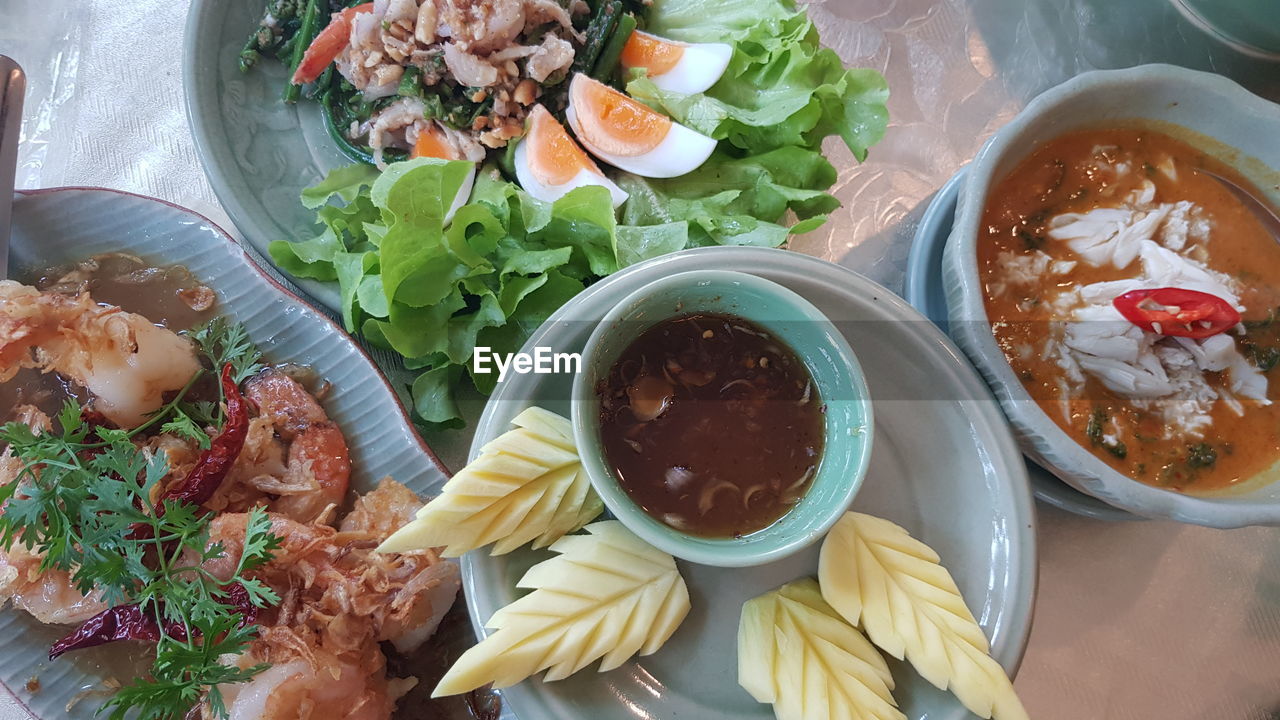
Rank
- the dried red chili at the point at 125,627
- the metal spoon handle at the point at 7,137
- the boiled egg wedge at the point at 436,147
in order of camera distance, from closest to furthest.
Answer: the dried red chili at the point at 125,627
the metal spoon handle at the point at 7,137
the boiled egg wedge at the point at 436,147

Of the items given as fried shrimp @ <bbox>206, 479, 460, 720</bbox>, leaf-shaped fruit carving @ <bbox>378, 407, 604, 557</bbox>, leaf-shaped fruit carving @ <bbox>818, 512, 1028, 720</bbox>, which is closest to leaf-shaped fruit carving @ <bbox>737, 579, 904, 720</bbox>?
leaf-shaped fruit carving @ <bbox>818, 512, 1028, 720</bbox>

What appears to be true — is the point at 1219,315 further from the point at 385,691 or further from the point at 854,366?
the point at 385,691

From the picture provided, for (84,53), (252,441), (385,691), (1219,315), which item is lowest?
(385,691)

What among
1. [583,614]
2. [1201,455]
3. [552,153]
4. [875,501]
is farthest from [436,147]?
[1201,455]

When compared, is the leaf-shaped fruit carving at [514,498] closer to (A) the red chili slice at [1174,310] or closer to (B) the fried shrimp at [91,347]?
(B) the fried shrimp at [91,347]

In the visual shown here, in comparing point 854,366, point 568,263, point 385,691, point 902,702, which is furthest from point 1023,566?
point 385,691

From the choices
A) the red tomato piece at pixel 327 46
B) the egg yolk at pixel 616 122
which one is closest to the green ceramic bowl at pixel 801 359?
the egg yolk at pixel 616 122

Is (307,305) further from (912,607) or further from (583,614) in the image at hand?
(912,607)
